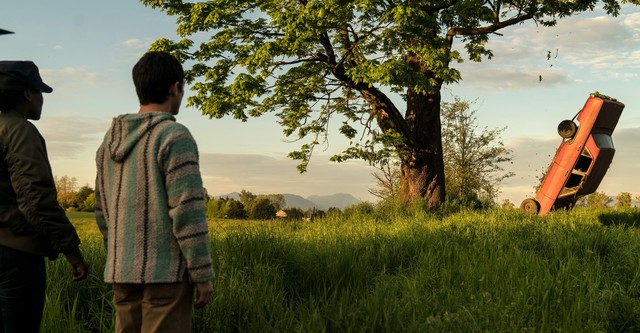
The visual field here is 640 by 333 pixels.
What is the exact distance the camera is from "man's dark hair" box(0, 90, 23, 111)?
3623mm

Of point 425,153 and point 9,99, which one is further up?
point 425,153

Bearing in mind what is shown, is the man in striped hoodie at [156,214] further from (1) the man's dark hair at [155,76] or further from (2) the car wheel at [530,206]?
(2) the car wheel at [530,206]

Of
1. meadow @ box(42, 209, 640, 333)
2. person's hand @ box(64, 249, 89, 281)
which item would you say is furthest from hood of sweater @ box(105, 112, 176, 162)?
meadow @ box(42, 209, 640, 333)

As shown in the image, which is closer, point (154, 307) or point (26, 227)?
point (154, 307)

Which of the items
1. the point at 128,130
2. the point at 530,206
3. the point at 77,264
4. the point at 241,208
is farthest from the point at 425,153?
the point at 128,130

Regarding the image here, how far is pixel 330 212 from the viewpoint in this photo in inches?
629

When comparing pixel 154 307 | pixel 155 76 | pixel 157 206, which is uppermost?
pixel 155 76

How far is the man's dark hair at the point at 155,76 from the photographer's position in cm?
277

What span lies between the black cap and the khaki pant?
1.70 meters

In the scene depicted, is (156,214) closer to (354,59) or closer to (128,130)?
(128,130)

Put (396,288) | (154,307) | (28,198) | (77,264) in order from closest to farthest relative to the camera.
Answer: (154,307)
(28,198)
(77,264)
(396,288)

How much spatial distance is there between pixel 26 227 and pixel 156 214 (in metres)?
1.25

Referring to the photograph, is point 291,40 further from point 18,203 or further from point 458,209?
point 18,203

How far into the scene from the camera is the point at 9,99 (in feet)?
11.9
